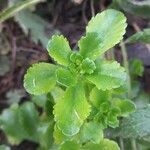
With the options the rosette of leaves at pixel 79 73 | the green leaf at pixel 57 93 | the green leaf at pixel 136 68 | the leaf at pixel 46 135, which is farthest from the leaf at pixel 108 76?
the green leaf at pixel 136 68

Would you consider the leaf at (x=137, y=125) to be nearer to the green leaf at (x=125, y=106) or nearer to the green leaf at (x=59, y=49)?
the green leaf at (x=125, y=106)

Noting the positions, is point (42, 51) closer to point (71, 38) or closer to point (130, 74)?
point (71, 38)

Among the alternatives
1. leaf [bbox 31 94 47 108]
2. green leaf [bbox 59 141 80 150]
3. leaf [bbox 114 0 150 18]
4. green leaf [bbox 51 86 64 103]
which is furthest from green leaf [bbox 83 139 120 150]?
leaf [bbox 114 0 150 18]

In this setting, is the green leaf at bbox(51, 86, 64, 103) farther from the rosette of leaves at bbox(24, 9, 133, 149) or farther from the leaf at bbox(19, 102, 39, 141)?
the leaf at bbox(19, 102, 39, 141)

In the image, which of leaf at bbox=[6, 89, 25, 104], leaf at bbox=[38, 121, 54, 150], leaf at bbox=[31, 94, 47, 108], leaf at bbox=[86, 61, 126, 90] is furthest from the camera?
leaf at bbox=[6, 89, 25, 104]

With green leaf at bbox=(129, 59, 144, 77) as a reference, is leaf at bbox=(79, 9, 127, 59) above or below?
above

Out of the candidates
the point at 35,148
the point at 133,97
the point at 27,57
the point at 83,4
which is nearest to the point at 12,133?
the point at 35,148
